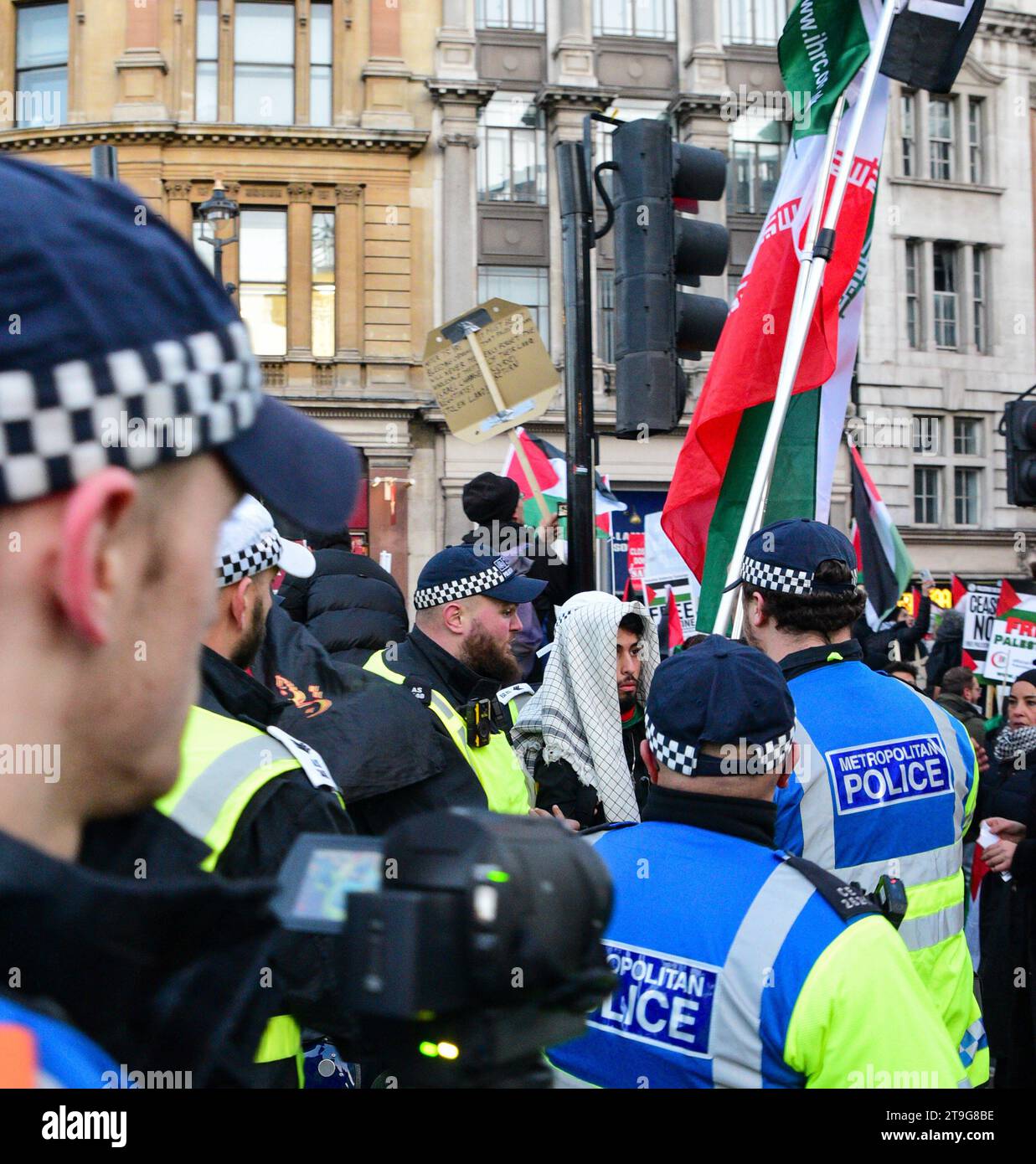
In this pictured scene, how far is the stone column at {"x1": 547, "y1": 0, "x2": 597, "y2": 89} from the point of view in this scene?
27.0 m

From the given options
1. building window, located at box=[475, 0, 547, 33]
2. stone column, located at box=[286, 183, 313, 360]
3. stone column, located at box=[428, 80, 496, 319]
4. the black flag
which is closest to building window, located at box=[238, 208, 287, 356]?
stone column, located at box=[286, 183, 313, 360]

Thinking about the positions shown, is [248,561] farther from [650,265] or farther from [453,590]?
[650,265]

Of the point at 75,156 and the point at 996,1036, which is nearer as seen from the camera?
the point at 996,1036

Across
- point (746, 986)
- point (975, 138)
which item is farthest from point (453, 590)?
point (975, 138)

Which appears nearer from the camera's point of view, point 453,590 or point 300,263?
point 453,590

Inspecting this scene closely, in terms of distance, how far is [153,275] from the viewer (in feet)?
3.64

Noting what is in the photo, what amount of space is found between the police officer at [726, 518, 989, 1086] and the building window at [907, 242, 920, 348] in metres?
27.0

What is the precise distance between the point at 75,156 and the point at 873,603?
19.9 metres

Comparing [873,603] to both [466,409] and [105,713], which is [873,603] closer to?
[466,409]

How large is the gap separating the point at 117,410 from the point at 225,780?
5.83 feet

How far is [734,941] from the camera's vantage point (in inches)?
102

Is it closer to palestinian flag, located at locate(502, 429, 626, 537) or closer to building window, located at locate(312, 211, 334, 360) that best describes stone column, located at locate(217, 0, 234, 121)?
building window, located at locate(312, 211, 334, 360)

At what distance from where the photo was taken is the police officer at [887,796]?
3686 millimetres

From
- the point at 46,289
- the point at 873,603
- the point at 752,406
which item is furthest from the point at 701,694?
the point at 873,603
